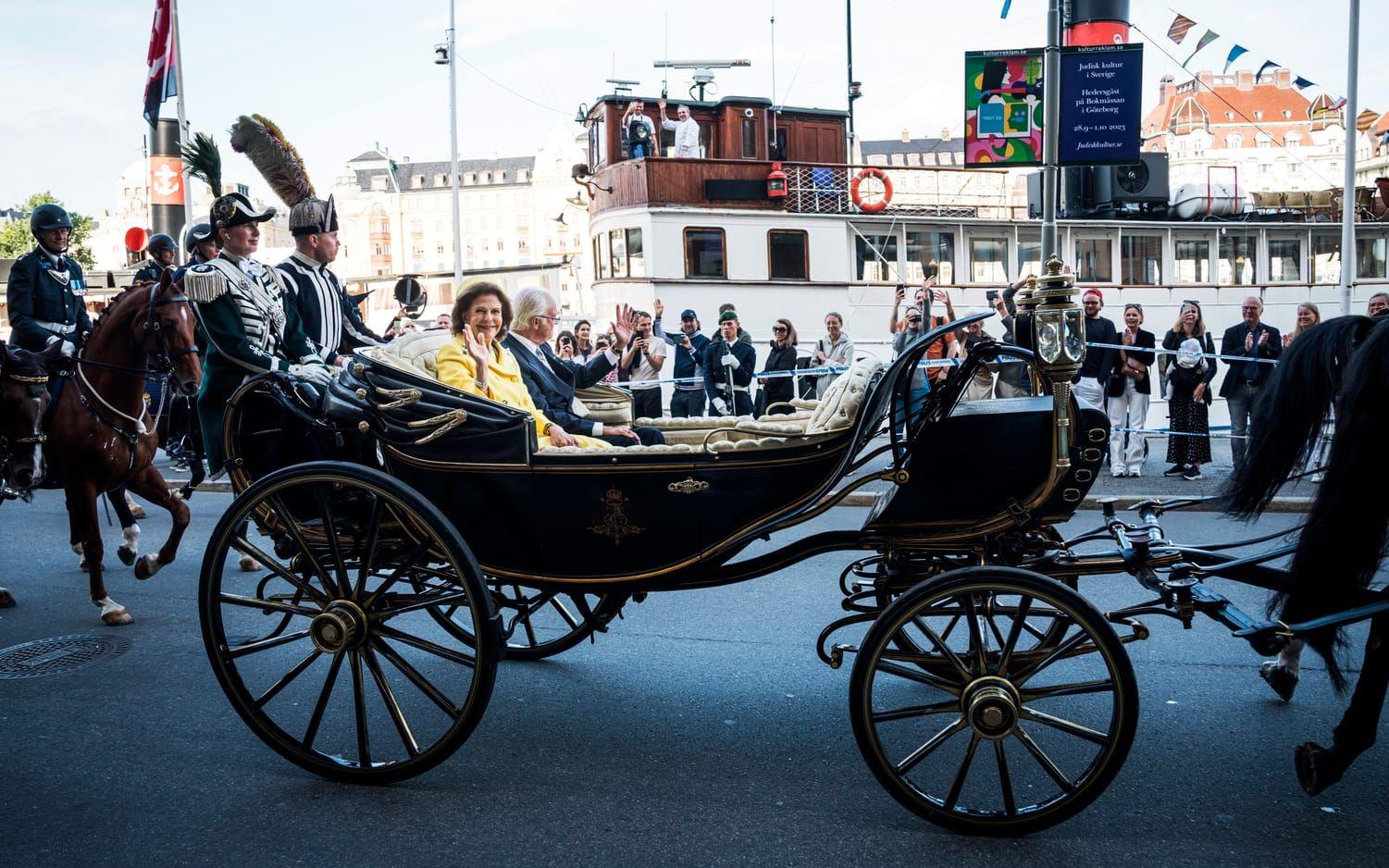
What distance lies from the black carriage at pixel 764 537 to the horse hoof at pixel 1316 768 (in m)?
0.37

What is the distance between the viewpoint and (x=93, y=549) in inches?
235

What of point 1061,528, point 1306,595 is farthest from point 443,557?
point 1061,528

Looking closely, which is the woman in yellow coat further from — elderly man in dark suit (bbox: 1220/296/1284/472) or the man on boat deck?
elderly man in dark suit (bbox: 1220/296/1284/472)

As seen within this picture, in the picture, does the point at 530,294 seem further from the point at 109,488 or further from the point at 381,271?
the point at 381,271

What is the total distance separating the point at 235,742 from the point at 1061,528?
591cm

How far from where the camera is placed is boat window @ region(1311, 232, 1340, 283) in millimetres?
22875

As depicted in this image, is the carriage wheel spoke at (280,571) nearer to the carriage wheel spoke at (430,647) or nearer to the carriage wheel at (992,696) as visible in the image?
the carriage wheel spoke at (430,647)

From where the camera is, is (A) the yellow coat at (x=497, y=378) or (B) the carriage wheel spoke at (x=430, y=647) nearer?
(B) the carriage wheel spoke at (x=430, y=647)

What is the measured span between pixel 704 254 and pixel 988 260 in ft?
19.9

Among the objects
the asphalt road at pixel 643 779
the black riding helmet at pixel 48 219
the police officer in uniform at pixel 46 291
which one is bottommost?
the asphalt road at pixel 643 779

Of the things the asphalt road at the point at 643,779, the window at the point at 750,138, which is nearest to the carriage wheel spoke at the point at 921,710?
the asphalt road at the point at 643,779

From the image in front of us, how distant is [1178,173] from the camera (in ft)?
238

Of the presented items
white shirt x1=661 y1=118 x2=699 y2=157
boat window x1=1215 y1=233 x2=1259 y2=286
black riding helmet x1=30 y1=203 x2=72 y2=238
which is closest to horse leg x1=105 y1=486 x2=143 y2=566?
black riding helmet x1=30 y1=203 x2=72 y2=238

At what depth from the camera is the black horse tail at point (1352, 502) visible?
10.4 feet
